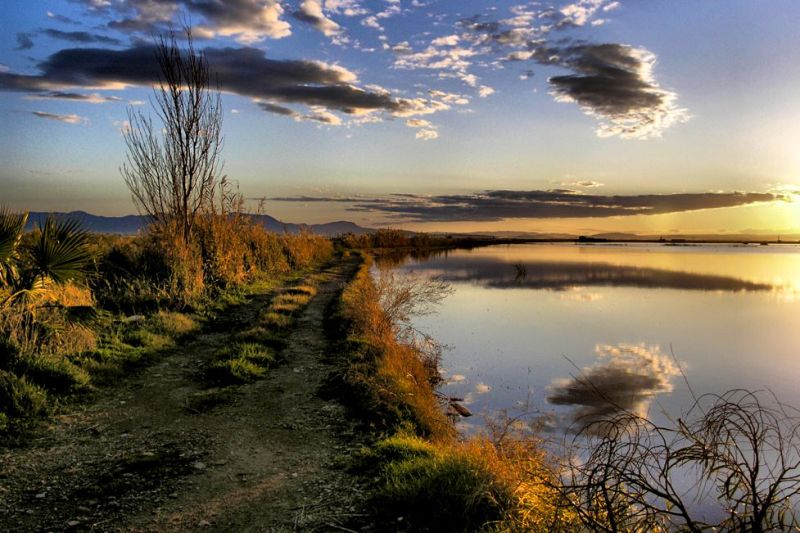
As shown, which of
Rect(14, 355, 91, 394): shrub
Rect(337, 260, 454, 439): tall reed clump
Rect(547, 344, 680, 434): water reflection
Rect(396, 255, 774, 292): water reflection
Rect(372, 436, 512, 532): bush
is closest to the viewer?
Rect(372, 436, 512, 532): bush

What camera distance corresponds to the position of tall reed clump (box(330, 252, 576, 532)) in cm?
407

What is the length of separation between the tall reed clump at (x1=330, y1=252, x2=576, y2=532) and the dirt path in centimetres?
40

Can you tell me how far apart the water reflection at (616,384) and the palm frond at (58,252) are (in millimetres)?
9524

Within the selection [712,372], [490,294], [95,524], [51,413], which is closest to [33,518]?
[95,524]

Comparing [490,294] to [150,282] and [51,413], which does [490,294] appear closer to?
[150,282]

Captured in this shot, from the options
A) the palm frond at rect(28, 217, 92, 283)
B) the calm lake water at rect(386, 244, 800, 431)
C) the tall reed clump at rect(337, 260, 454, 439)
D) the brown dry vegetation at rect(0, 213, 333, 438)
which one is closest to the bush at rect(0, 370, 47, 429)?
the brown dry vegetation at rect(0, 213, 333, 438)

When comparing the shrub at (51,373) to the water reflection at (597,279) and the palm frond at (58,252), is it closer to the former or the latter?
the palm frond at (58,252)

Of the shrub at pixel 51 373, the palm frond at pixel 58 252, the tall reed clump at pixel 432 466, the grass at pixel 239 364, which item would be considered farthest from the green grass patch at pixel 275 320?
the shrub at pixel 51 373

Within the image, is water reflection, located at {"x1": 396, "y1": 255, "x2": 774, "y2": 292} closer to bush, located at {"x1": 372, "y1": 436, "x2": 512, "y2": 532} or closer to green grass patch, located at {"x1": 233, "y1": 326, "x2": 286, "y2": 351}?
green grass patch, located at {"x1": 233, "y1": 326, "x2": 286, "y2": 351}

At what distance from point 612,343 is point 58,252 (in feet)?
49.7

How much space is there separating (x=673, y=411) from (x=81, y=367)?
10.9 m

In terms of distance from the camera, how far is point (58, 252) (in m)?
9.04

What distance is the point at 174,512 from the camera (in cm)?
448

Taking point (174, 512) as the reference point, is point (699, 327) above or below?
below
